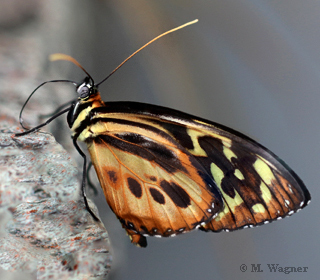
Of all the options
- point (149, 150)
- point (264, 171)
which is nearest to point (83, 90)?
point (149, 150)

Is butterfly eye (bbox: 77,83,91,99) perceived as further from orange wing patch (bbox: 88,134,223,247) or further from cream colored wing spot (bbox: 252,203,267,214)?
cream colored wing spot (bbox: 252,203,267,214)

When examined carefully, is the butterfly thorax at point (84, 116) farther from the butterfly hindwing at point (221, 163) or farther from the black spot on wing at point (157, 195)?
the black spot on wing at point (157, 195)

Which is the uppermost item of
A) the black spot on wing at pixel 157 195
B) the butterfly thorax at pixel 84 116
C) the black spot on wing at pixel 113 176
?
the butterfly thorax at pixel 84 116

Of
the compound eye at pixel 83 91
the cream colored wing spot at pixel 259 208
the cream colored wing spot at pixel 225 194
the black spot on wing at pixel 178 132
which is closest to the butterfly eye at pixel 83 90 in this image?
the compound eye at pixel 83 91

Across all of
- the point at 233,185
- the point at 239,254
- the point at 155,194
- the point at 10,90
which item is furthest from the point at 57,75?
the point at 239,254

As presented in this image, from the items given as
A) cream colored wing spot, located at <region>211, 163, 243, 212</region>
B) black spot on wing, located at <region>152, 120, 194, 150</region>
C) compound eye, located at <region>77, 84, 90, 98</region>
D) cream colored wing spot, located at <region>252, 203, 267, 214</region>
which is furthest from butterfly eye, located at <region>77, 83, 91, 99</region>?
cream colored wing spot, located at <region>252, 203, 267, 214</region>

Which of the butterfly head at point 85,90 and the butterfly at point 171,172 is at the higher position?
the butterfly head at point 85,90

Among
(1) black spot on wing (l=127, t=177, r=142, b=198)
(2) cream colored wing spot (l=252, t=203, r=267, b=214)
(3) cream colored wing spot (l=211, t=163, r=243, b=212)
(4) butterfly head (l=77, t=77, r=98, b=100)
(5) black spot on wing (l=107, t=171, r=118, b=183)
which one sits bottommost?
(2) cream colored wing spot (l=252, t=203, r=267, b=214)

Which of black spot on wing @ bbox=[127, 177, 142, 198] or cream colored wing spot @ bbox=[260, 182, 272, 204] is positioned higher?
black spot on wing @ bbox=[127, 177, 142, 198]
